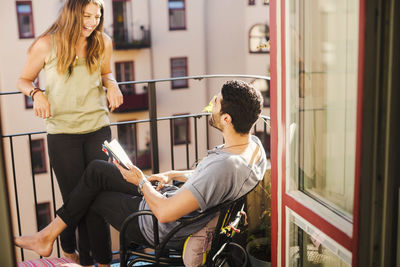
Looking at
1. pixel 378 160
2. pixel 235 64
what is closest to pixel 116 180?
pixel 378 160

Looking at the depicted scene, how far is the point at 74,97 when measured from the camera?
267 cm

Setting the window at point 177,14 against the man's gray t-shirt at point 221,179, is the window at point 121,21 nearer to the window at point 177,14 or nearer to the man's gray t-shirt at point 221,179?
the window at point 177,14

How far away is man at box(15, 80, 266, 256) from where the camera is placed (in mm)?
2057

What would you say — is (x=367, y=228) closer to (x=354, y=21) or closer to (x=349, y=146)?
(x=349, y=146)

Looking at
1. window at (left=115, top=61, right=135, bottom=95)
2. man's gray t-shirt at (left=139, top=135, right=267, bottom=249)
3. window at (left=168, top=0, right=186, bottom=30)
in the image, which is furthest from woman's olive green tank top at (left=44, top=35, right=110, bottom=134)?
window at (left=168, top=0, right=186, bottom=30)

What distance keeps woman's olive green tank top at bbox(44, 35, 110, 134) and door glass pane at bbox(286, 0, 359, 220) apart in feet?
3.66

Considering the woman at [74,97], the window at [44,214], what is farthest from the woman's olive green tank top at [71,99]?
the window at [44,214]

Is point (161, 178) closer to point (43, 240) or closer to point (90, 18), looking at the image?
point (43, 240)

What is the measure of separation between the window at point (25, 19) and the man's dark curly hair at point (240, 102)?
11974 mm

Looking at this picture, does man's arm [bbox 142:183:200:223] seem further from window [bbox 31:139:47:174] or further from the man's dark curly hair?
window [bbox 31:139:47:174]

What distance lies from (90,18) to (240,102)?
3.20 feet

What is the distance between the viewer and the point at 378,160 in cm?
154

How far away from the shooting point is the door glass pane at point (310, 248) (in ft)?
6.12

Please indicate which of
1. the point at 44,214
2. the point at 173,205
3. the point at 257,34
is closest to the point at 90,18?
the point at 173,205
